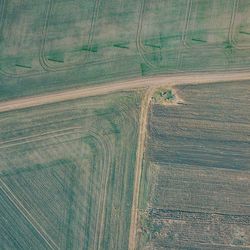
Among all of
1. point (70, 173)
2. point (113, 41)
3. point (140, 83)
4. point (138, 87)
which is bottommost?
point (70, 173)

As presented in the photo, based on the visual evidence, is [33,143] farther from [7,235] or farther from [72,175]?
[7,235]

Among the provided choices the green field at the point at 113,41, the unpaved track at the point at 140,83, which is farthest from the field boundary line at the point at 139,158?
the green field at the point at 113,41

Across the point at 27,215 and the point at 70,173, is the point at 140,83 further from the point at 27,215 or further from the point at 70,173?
the point at 27,215

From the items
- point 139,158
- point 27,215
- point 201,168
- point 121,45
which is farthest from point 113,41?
point 27,215

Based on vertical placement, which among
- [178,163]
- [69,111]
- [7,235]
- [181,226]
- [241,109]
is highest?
[241,109]

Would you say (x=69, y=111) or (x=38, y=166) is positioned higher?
(x=69, y=111)

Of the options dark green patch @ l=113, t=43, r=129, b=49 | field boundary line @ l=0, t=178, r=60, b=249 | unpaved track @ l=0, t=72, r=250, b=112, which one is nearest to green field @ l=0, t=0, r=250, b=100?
dark green patch @ l=113, t=43, r=129, b=49

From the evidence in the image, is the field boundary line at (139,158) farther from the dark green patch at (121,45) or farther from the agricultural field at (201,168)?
the dark green patch at (121,45)

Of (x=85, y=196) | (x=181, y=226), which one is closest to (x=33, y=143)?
(x=85, y=196)
